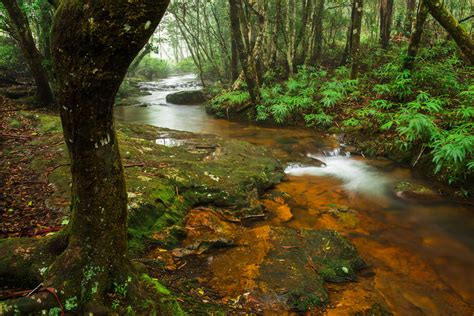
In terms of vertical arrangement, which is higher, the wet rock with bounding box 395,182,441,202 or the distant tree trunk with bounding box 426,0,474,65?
the distant tree trunk with bounding box 426,0,474,65

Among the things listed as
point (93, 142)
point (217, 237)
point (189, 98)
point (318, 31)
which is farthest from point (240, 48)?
point (93, 142)

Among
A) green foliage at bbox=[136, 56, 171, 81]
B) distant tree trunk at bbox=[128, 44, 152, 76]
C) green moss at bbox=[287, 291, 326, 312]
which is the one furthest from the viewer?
green foliage at bbox=[136, 56, 171, 81]

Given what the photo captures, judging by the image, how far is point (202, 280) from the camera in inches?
143

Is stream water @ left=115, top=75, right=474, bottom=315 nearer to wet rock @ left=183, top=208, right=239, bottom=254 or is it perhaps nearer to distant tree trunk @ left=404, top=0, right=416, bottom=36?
wet rock @ left=183, top=208, right=239, bottom=254

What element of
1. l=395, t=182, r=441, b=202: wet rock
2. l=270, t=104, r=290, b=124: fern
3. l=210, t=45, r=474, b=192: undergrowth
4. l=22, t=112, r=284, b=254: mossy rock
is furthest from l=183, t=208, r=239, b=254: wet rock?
l=270, t=104, r=290, b=124: fern

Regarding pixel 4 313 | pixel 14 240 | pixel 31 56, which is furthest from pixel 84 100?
pixel 31 56

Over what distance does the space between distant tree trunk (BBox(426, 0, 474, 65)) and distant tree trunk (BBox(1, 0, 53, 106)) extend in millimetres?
11368

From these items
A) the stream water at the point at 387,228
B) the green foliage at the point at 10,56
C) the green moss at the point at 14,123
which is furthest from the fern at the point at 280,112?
the green foliage at the point at 10,56

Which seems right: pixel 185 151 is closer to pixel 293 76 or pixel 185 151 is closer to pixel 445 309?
pixel 445 309

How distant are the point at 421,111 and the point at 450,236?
16.6 ft

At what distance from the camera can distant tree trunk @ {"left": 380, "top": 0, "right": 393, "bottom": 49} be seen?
14.8 metres

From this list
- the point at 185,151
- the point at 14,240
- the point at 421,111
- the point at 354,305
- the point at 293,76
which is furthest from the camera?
the point at 293,76

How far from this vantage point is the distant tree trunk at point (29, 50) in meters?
10.1

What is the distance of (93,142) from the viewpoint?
2025mm
